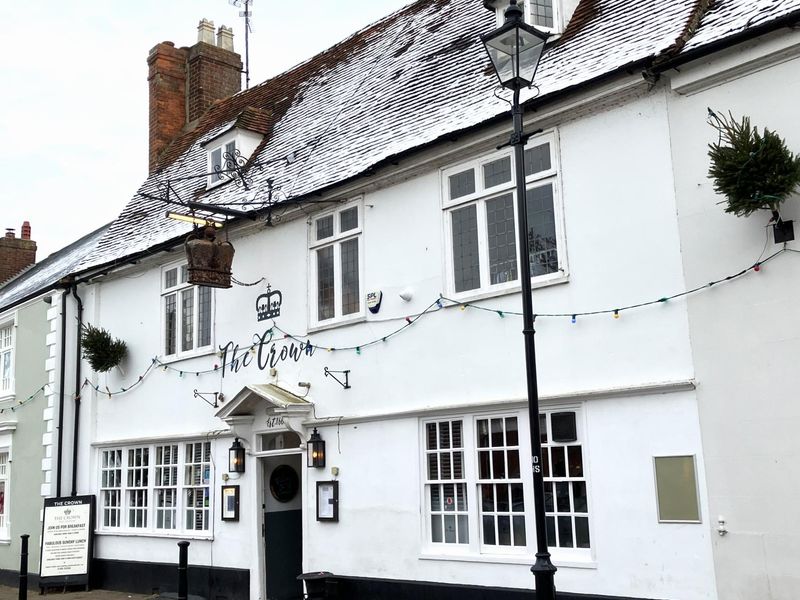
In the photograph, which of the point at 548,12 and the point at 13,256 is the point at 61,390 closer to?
the point at 548,12

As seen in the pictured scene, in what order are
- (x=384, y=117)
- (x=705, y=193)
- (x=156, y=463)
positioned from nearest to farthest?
(x=705, y=193)
(x=384, y=117)
(x=156, y=463)

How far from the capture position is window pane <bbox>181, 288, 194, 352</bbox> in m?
15.6

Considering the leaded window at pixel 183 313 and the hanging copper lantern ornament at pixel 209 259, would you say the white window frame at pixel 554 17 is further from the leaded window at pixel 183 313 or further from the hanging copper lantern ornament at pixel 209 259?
the leaded window at pixel 183 313

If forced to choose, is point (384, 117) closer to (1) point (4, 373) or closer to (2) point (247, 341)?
(2) point (247, 341)

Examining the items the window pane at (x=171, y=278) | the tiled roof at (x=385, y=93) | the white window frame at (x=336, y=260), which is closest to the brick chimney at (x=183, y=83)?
the tiled roof at (x=385, y=93)

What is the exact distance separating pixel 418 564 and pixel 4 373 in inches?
529

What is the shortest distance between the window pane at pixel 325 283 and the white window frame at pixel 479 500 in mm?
2650

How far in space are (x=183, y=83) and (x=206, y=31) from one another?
59.2 inches

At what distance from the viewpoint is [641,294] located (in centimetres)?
940

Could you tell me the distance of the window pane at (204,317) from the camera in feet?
50.1

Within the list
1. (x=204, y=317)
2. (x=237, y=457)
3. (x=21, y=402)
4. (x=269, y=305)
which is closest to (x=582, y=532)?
(x=237, y=457)

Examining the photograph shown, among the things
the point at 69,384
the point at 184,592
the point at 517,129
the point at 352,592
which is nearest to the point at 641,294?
the point at 517,129

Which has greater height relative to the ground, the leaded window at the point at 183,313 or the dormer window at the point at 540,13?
the dormer window at the point at 540,13

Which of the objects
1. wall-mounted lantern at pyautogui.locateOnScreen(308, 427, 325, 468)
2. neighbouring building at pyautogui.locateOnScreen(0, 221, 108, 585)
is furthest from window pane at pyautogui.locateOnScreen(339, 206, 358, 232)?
neighbouring building at pyautogui.locateOnScreen(0, 221, 108, 585)
